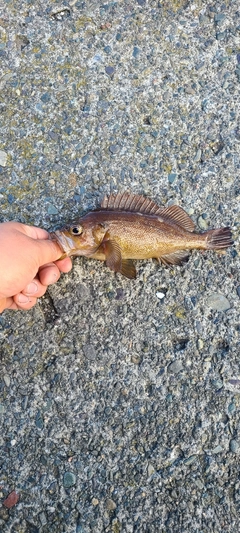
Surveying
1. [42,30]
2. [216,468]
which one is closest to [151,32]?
[42,30]

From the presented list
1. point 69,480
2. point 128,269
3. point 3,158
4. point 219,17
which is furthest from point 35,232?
point 219,17

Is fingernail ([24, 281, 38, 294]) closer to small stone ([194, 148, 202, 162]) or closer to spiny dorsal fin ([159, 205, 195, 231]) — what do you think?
spiny dorsal fin ([159, 205, 195, 231])

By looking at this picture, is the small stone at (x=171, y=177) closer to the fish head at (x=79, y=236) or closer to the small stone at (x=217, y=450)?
the fish head at (x=79, y=236)

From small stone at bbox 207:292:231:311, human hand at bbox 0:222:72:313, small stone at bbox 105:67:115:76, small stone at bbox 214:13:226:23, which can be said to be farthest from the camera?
small stone at bbox 214:13:226:23

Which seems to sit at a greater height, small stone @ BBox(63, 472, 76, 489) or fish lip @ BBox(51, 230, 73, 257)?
fish lip @ BBox(51, 230, 73, 257)

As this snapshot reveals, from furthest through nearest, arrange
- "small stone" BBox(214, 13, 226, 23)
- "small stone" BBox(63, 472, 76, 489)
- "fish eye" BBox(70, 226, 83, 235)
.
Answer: "small stone" BBox(214, 13, 226, 23) < "fish eye" BBox(70, 226, 83, 235) < "small stone" BBox(63, 472, 76, 489)

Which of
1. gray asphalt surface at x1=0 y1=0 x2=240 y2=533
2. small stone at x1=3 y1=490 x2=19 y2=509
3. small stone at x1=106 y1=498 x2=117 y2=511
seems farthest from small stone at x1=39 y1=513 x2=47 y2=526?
small stone at x1=106 y1=498 x2=117 y2=511
